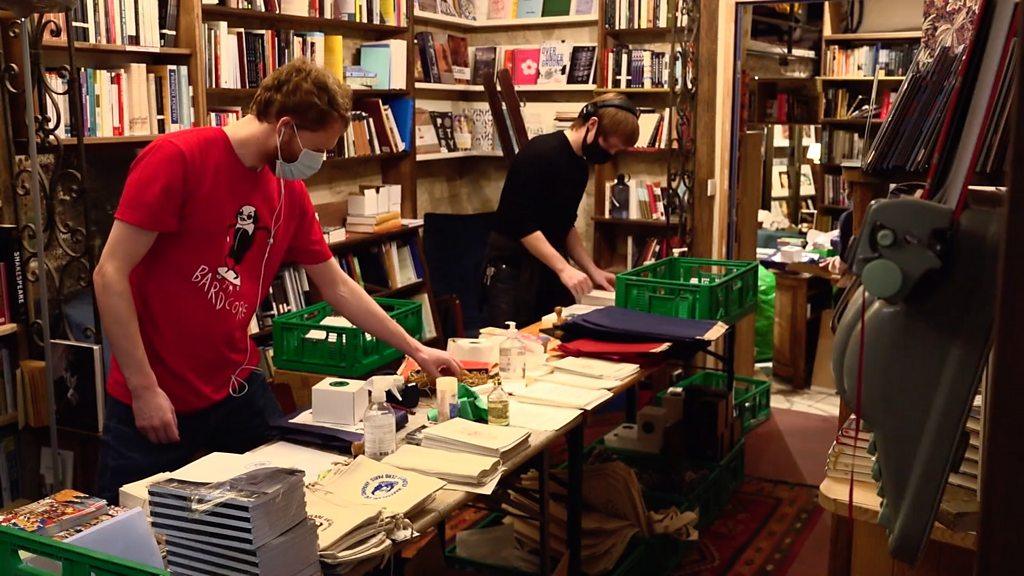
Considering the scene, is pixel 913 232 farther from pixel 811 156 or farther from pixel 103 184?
pixel 811 156

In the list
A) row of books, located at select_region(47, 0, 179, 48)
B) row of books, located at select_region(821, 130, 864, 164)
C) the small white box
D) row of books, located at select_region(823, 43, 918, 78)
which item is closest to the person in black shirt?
row of books, located at select_region(47, 0, 179, 48)

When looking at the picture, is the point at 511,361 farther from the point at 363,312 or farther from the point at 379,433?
the point at 379,433

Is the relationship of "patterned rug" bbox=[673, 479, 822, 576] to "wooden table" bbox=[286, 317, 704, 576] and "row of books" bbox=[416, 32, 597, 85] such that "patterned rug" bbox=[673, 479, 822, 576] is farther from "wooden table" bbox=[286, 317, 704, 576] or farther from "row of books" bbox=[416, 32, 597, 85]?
"row of books" bbox=[416, 32, 597, 85]

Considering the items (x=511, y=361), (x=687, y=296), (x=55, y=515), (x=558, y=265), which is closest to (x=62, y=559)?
(x=55, y=515)

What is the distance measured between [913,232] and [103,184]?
3649 millimetres

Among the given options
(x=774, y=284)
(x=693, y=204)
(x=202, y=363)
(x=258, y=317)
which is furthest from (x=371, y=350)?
(x=774, y=284)

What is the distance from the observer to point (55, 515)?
5.17 feet

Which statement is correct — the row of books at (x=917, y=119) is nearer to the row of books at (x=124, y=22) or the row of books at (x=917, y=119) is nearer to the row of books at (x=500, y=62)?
the row of books at (x=124, y=22)

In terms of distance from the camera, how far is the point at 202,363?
7.61ft

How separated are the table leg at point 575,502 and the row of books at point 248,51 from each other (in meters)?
2.26

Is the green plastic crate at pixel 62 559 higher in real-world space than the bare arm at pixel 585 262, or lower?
lower

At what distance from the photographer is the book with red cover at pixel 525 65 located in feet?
20.0

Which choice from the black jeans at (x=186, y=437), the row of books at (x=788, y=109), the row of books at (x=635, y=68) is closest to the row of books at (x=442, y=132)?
the row of books at (x=635, y=68)

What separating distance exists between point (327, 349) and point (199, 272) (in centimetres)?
78
